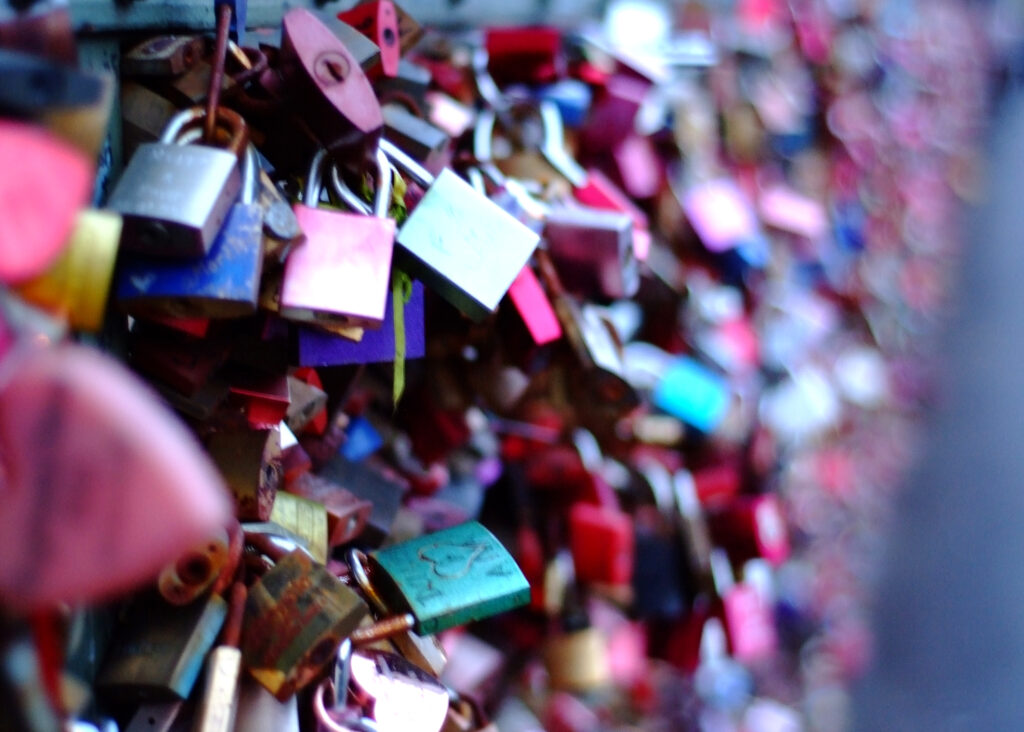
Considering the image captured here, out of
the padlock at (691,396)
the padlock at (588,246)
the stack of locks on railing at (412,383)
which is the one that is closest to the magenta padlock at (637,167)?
the stack of locks on railing at (412,383)

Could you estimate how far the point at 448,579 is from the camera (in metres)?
0.75

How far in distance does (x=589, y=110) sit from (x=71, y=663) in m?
1.01

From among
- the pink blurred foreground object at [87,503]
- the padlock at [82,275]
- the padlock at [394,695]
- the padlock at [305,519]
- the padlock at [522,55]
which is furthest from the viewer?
the padlock at [522,55]

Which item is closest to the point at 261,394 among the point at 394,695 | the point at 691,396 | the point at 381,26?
the point at 394,695

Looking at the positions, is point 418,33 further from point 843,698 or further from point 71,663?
point 843,698

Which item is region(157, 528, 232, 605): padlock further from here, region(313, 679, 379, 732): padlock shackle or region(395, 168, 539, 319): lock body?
region(395, 168, 539, 319): lock body

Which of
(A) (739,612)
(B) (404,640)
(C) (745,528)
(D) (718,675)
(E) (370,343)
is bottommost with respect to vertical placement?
(D) (718,675)

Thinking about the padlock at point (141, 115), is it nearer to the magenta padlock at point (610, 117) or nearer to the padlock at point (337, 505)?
the padlock at point (337, 505)

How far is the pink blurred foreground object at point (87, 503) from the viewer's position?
36 centimetres

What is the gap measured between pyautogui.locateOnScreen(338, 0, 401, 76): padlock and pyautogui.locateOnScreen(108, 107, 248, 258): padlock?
31 centimetres

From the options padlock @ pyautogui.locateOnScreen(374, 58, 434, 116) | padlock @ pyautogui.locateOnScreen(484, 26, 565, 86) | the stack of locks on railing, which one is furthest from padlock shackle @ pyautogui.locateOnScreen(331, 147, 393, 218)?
padlock @ pyautogui.locateOnScreen(484, 26, 565, 86)

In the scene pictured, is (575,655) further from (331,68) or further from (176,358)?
(331,68)

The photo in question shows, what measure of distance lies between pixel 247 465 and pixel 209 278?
0.64ft

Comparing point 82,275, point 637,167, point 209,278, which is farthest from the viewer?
point 637,167
